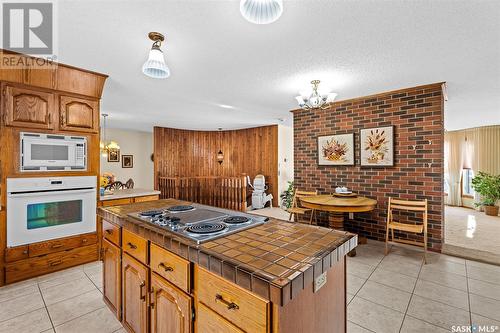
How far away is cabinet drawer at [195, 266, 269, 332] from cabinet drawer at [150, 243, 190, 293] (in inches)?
3.5

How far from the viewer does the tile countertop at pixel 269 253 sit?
2.72 ft

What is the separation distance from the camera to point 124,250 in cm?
→ 165

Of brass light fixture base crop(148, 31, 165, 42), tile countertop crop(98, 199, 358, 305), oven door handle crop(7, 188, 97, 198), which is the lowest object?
tile countertop crop(98, 199, 358, 305)

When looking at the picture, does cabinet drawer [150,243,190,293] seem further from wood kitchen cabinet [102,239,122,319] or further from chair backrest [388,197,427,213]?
chair backrest [388,197,427,213]

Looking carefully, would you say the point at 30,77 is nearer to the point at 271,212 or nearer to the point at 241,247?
the point at 241,247

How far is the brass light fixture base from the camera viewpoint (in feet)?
6.48

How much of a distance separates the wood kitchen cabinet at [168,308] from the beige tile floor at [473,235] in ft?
12.3

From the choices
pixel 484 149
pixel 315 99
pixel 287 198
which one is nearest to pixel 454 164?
pixel 484 149

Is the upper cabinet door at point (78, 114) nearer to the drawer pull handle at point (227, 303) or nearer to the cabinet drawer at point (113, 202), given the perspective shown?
the cabinet drawer at point (113, 202)

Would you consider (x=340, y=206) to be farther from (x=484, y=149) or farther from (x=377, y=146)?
(x=484, y=149)

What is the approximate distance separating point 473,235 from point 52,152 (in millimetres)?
6360

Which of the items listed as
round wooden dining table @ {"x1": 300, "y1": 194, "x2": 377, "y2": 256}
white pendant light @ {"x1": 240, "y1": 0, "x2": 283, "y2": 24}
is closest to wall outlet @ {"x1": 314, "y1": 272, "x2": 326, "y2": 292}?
white pendant light @ {"x1": 240, "y1": 0, "x2": 283, "y2": 24}

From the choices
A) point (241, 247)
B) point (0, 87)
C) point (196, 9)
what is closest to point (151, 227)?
point (241, 247)

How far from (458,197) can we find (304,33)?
25.0 feet
